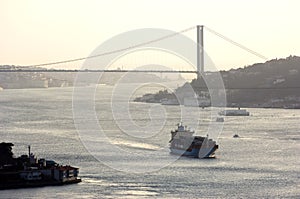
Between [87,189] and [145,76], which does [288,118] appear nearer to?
[87,189]

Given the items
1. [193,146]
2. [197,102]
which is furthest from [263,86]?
[193,146]

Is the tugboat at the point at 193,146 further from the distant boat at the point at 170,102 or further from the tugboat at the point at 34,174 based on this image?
the distant boat at the point at 170,102

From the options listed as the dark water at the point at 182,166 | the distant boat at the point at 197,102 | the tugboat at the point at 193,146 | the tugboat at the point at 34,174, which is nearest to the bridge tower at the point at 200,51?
the distant boat at the point at 197,102

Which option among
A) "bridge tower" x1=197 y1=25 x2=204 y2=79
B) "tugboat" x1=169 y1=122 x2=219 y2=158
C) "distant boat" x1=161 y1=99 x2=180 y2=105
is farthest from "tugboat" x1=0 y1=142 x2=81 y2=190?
"distant boat" x1=161 y1=99 x2=180 y2=105

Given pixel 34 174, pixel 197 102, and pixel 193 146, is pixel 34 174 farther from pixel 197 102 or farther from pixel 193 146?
pixel 197 102

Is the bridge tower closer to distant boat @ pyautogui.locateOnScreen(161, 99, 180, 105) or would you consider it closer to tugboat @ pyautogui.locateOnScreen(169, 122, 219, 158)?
distant boat @ pyautogui.locateOnScreen(161, 99, 180, 105)

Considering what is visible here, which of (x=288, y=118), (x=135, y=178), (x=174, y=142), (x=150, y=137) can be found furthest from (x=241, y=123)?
(x=135, y=178)

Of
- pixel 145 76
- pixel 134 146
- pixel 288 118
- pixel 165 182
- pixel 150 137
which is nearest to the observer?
pixel 165 182
